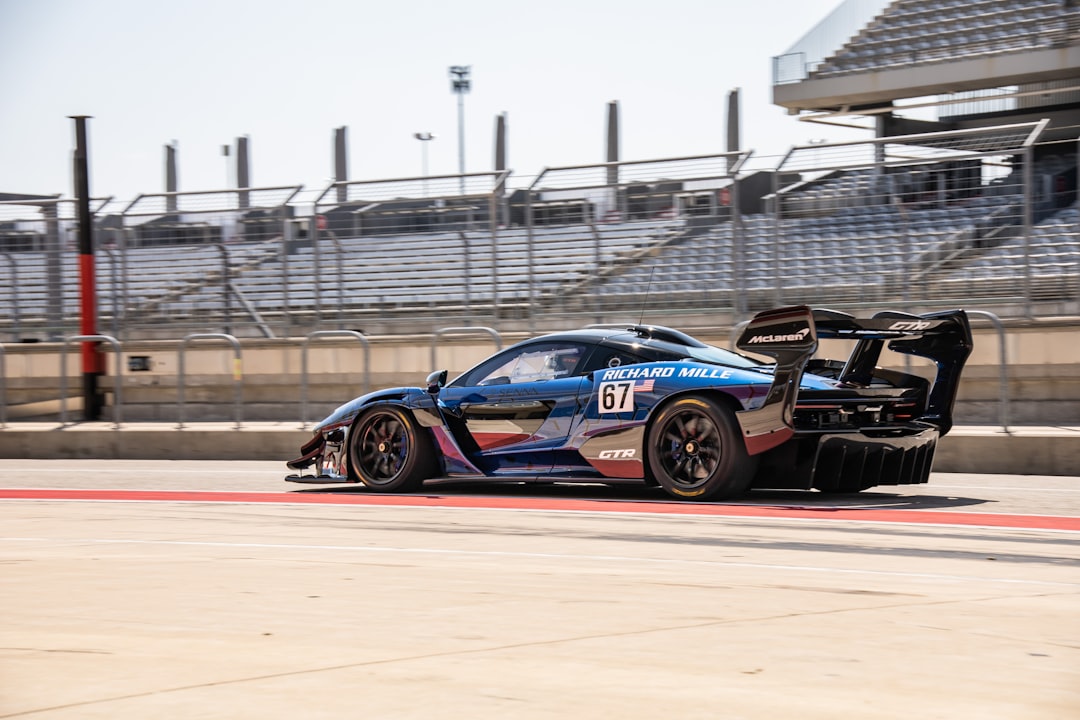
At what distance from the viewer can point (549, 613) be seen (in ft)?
15.9

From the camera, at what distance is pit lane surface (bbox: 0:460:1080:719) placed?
12.0ft

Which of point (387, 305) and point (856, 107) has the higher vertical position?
point (856, 107)

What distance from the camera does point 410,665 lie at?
403 centimetres

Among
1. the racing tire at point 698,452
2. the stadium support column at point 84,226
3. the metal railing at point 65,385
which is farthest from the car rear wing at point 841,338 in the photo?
the stadium support column at point 84,226

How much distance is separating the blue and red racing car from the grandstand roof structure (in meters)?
17.9

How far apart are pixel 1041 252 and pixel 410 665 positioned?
1244 centimetres

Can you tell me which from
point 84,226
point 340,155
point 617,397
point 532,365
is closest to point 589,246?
point 84,226

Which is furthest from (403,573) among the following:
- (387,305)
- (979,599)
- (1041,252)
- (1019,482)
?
(387,305)

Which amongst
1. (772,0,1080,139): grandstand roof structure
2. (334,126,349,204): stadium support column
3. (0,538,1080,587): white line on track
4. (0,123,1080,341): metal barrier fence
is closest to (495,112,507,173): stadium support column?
(334,126,349,204): stadium support column

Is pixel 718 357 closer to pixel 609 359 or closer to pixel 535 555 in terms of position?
pixel 609 359

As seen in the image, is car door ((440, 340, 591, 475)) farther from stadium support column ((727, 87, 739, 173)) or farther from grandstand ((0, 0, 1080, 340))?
stadium support column ((727, 87, 739, 173))

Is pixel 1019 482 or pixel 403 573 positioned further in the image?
pixel 1019 482

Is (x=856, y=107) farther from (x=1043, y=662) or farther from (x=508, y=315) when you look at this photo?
(x=1043, y=662)

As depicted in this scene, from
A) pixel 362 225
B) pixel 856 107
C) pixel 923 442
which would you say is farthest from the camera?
pixel 856 107
